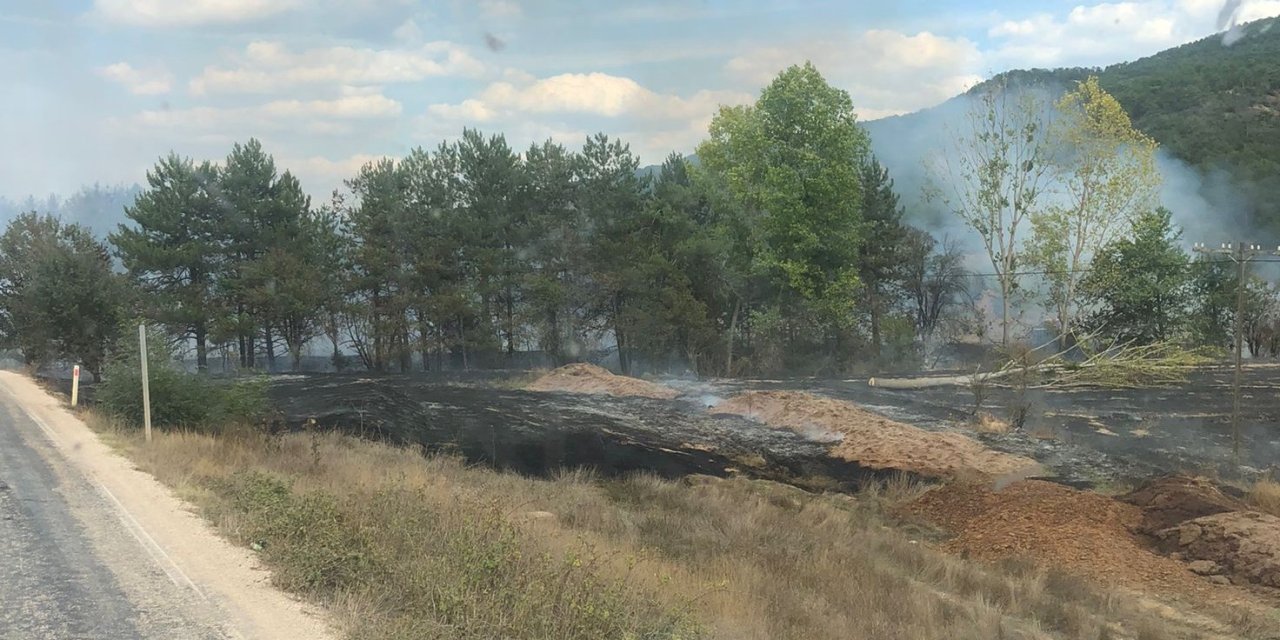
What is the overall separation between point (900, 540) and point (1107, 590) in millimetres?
3080

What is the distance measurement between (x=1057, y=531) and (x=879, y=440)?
292 inches

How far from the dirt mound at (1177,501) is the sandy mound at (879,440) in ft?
11.9

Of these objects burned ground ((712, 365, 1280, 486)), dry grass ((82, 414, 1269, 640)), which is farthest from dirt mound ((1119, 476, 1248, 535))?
dry grass ((82, 414, 1269, 640))

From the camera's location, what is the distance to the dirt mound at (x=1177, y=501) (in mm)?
14898

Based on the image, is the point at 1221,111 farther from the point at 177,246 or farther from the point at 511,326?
the point at 177,246

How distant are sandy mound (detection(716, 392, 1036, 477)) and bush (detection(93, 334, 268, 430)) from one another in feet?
46.1

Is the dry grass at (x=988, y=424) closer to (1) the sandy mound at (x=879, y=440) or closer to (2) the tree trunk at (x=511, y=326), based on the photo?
(1) the sandy mound at (x=879, y=440)

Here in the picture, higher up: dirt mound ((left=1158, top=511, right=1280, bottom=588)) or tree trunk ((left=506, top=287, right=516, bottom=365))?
tree trunk ((left=506, top=287, right=516, bottom=365))

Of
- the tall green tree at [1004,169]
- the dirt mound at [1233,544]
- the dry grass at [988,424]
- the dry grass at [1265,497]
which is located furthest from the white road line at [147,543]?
the tall green tree at [1004,169]

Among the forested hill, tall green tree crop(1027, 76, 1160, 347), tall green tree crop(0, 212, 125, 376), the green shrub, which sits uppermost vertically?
the forested hill

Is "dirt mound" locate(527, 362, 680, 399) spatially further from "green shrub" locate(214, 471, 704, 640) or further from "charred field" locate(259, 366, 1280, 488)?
"green shrub" locate(214, 471, 704, 640)

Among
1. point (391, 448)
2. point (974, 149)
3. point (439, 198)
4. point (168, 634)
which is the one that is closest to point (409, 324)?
point (439, 198)

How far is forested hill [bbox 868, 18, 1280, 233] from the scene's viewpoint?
61281mm

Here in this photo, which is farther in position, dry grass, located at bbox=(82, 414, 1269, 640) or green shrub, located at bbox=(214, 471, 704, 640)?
dry grass, located at bbox=(82, 414, 1269, 640)
